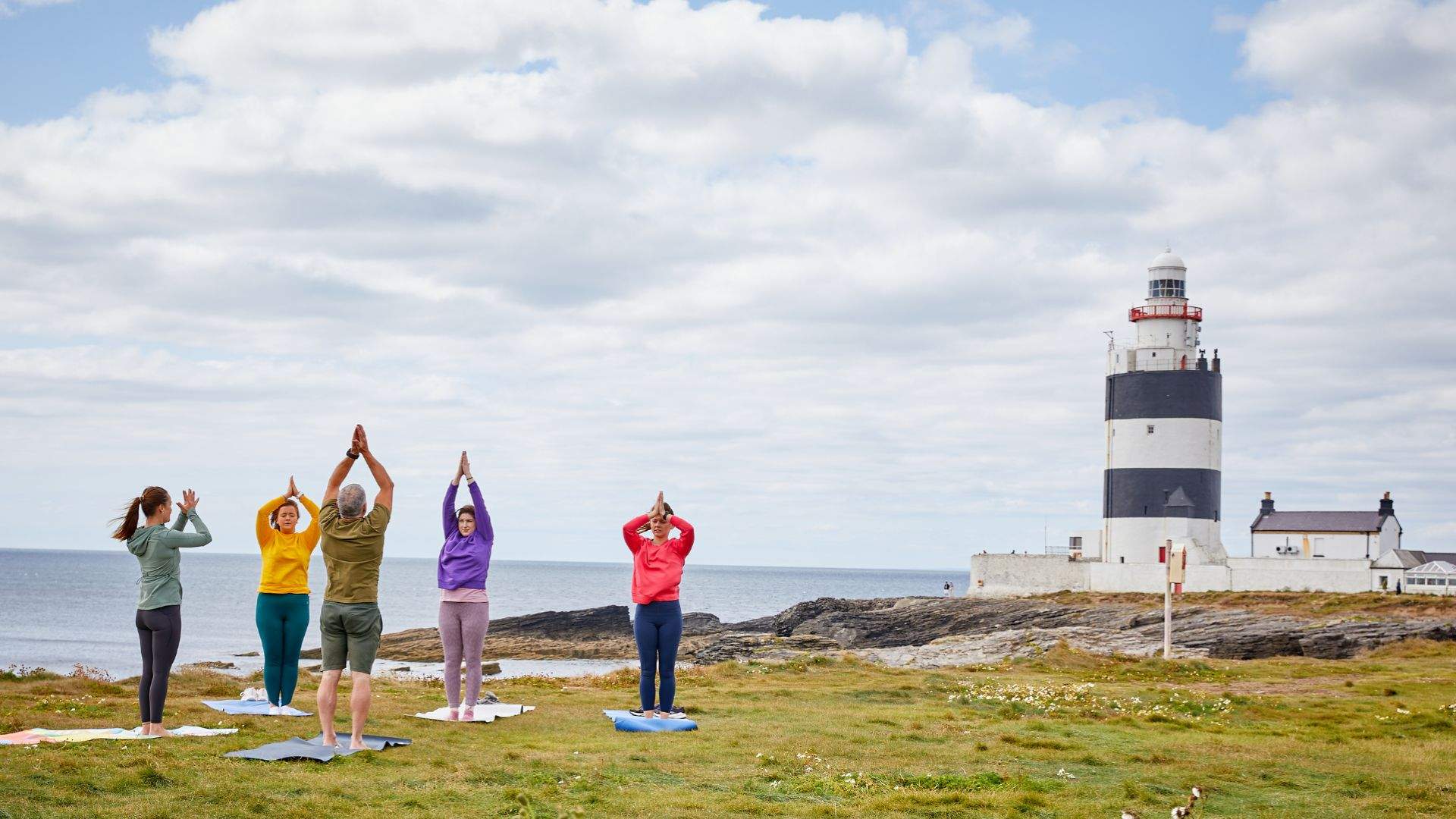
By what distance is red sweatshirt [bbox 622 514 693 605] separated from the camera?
569 inches

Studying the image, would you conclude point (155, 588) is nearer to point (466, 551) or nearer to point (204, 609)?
point (466, 551)

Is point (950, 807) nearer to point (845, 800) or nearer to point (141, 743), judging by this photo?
point (845, 800)

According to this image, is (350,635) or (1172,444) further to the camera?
(1172,444)

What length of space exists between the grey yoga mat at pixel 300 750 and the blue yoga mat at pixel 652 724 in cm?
317

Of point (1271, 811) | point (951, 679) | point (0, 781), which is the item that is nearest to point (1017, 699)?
point (951, 679)

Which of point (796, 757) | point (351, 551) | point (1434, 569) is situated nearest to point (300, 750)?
point (351, 551)

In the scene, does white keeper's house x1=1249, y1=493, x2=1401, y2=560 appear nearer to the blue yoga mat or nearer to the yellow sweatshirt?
the blue yoga mat

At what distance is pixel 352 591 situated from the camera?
11586 mm

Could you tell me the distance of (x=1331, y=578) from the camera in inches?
2133

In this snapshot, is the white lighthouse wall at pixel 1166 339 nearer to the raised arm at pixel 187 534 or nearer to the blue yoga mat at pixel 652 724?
the blue yoga mat at pixel 652 724

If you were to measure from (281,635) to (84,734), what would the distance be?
293 cm

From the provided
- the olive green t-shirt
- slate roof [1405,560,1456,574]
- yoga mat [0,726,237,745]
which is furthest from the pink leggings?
slate roof [1405,560,1456,574]

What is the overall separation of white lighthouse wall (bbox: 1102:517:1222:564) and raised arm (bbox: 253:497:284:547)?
47902mm

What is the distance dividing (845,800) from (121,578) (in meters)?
177
